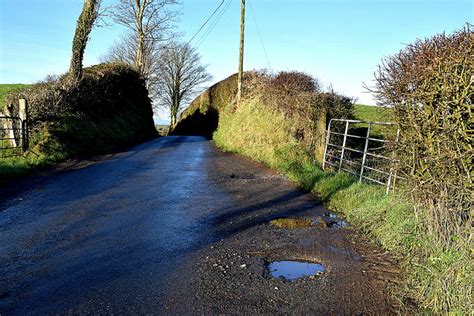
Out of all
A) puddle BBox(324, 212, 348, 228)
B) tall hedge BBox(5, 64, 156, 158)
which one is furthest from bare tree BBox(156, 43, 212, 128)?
puddle BBox(324, 212, 348, 228)

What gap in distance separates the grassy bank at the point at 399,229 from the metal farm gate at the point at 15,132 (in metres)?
8.21

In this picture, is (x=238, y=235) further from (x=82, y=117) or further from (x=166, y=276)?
(x=82, y=117)

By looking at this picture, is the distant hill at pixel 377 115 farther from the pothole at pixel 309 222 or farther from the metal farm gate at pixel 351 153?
the pothole at pixel 309 222

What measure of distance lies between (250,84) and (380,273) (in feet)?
Result: 57.6

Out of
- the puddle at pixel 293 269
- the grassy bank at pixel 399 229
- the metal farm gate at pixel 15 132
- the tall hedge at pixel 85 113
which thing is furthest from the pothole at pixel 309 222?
the metal farm gate at pixel 15 132

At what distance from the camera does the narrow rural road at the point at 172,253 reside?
4.17 meters

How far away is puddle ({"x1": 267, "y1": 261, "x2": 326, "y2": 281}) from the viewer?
4.93 metres

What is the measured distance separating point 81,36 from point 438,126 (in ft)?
55.1

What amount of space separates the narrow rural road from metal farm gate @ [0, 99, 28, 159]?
3.83 meters

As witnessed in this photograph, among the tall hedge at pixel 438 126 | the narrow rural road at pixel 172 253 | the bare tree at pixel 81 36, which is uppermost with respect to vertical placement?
the bare tree at pixel 81 36

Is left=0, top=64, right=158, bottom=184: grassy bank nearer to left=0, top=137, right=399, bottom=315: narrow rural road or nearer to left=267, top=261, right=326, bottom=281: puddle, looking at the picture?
left=0, top=137, right=399, bottom=315: narrow rural road

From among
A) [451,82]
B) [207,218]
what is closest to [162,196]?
[207,218]

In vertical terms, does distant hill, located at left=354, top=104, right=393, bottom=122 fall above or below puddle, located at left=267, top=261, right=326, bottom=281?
above

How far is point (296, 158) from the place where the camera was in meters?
13.2
